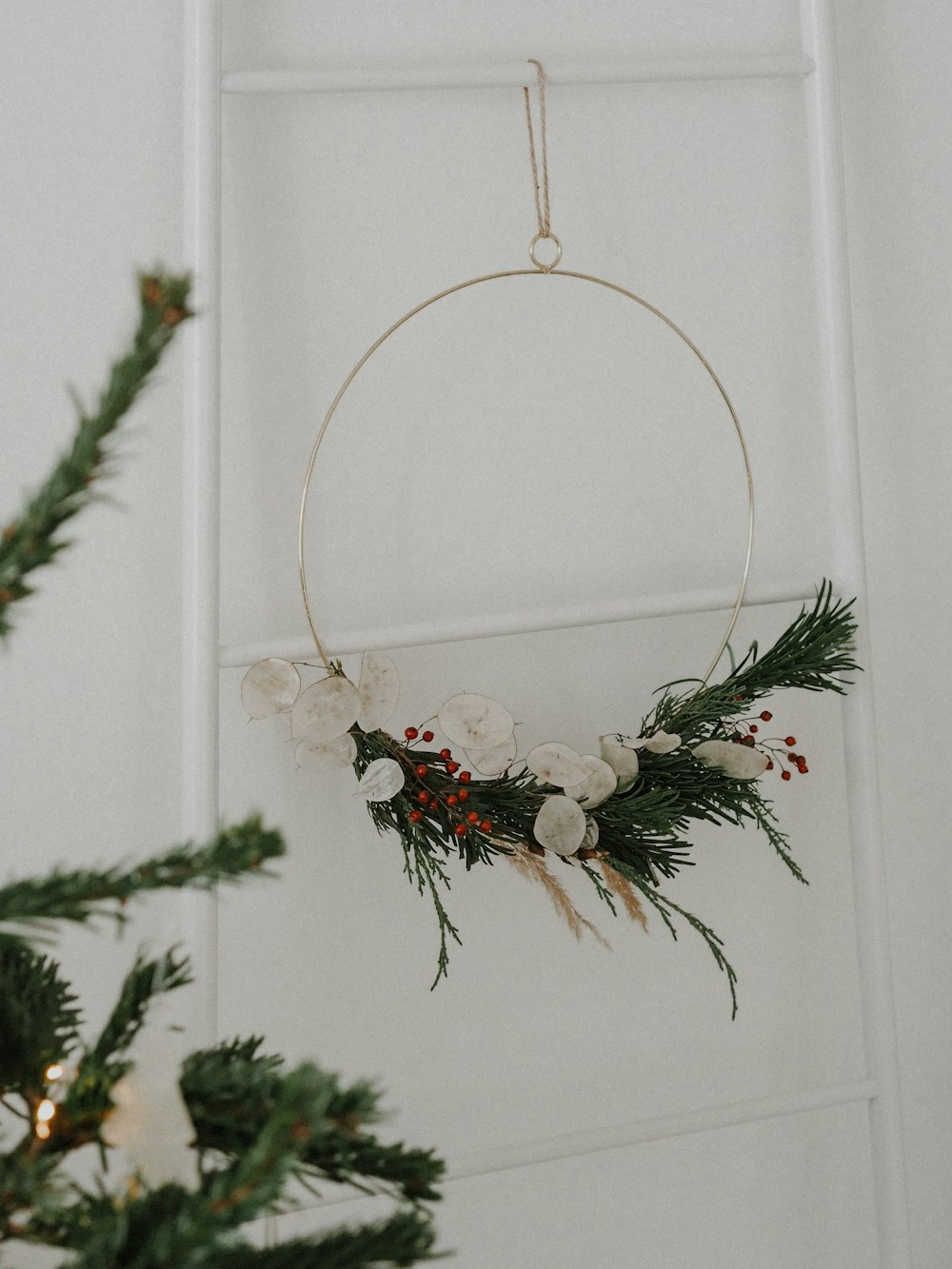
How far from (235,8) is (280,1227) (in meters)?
0.82

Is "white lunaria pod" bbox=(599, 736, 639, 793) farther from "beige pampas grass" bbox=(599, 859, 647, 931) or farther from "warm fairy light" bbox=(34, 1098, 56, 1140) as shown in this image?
"warm fairy light" bbox=(34, 1098, 56, 1140)

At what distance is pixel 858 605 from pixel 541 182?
1.27 ft

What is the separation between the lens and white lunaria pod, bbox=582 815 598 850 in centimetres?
65

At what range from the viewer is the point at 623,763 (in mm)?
675

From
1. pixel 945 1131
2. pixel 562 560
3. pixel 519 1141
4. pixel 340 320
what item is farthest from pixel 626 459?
pixel 945 1131

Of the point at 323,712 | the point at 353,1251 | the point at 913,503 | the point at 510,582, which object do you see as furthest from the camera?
the point at 913,503

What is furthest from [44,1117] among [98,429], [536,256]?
[536,256]

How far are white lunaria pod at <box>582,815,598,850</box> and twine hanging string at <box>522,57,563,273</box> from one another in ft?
1.19

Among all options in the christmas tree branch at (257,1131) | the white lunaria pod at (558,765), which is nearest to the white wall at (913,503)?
the white lunaria pod at (558,765)

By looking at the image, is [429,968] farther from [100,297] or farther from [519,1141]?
[100,297]

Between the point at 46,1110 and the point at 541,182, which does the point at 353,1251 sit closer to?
the point at 46,1110

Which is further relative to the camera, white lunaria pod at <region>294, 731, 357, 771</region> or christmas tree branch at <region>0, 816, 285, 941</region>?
white lunaria pod at <region>294, 731, 357, 771</region>

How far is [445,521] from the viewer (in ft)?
2.44

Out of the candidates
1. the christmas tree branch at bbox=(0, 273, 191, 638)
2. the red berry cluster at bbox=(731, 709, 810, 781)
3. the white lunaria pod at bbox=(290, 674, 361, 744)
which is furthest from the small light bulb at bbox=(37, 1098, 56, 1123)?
the red berry cluster at bbox=(731, 709, 810, 781)
